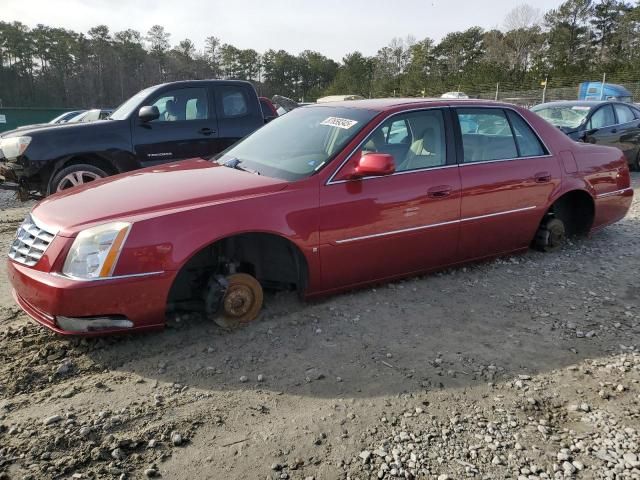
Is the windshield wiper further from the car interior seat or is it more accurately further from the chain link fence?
the chain link fence

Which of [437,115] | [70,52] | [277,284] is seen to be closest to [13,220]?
[277,284]

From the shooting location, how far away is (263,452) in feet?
7.49

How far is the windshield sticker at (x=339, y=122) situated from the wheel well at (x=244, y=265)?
107 centimetres

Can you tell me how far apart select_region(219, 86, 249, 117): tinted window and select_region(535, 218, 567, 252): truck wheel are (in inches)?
177

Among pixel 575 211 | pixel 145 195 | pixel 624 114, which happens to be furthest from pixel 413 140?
pixel 624 114

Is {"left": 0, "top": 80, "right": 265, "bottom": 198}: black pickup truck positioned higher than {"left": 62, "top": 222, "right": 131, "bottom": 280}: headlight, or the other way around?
{"left": 0, "top": 80, "right": 265, "bottom": 198}: black pickup truck

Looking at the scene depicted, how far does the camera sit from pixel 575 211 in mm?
5328

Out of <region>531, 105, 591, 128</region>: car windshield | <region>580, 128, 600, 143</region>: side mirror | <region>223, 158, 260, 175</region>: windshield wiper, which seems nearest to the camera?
<region>223, 158, 260, 175</region>: windshield wiper

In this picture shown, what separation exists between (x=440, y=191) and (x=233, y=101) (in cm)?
438

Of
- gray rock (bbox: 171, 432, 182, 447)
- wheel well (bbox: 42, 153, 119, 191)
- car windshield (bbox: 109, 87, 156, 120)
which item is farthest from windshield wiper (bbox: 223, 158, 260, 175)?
car windshield (bbox: 109, 87, 156, 120)

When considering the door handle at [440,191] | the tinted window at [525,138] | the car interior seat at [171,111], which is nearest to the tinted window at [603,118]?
the tinted window at [525,138]

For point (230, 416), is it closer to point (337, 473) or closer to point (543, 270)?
point (337, 473)

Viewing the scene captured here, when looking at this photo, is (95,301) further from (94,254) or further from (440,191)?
(440,191)

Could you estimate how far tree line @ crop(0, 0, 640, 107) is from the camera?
1779 inches
